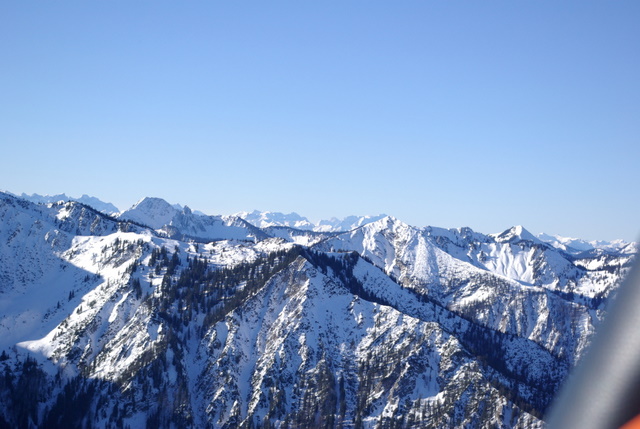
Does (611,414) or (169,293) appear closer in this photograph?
(611,414)

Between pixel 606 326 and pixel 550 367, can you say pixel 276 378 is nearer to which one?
pixel 550 367

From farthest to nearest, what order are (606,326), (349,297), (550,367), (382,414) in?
(550,367)
(349,297)
(382,414)
(606,326)

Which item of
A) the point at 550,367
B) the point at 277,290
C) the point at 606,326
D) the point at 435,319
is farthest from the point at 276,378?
the point at 606,326

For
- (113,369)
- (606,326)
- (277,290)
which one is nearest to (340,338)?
(277,290)

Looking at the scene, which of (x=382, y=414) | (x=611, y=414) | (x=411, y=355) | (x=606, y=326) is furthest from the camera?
(x=411, y=355)

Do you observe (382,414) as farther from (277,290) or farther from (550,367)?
(550,367)

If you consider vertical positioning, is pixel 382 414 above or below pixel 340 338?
below

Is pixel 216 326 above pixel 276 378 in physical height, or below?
above

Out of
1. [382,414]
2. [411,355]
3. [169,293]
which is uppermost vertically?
[169,293]

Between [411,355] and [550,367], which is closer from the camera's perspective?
[411,355]
